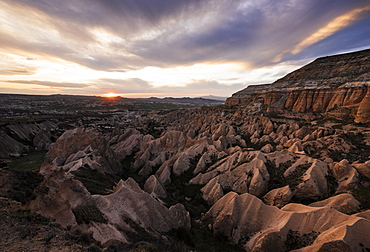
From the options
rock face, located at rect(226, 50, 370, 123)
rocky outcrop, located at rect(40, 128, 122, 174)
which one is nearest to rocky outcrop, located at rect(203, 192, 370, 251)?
rocky outcrop, located at rect(40, 128, 122, 174)

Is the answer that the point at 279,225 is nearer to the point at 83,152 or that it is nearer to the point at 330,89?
the point at 83,152

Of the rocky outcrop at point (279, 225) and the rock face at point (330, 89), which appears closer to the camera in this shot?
the rocky outcrop at point (279, 225)

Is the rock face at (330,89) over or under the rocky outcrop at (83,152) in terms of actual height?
over

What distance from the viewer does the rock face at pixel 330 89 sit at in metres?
54.2

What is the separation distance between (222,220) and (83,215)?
14.1 meters

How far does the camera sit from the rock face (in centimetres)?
5419

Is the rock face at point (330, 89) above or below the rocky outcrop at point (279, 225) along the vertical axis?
above

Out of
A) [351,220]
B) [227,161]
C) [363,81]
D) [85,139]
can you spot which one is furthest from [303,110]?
[85,139]

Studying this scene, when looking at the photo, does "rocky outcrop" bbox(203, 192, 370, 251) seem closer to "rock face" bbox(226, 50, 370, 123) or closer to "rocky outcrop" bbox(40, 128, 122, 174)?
"rocky outcrop" bbox(40, 128, 122, 174)

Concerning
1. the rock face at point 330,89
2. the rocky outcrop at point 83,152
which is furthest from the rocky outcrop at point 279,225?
the rock face at point 330,89

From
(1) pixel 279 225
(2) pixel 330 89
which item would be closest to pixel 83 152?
(1) pixel 279 225

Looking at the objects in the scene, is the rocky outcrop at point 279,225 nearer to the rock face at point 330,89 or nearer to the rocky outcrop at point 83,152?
the rocky outcrop at point 83,152

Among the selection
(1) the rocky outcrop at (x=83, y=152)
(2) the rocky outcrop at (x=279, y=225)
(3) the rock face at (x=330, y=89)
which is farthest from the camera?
(3) the rock face at (x=330, y=89)

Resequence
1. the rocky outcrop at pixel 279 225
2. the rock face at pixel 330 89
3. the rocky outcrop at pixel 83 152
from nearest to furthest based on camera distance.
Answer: the rocky outcrop at pixel 279 225 → the rocky outcrop at pixel 83 152 → the rock face at pixel 330 89
